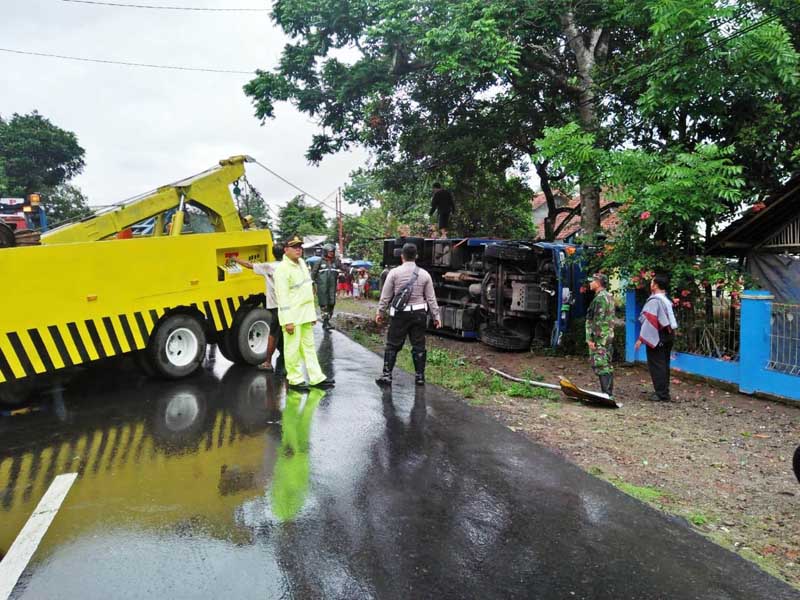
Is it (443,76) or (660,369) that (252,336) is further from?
(443,76)

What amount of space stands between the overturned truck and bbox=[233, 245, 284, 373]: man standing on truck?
151 inches

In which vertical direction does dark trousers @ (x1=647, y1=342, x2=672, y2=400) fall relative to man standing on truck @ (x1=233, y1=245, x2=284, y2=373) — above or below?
below

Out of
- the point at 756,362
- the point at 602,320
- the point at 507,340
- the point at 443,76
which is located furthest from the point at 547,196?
the point at 602,320

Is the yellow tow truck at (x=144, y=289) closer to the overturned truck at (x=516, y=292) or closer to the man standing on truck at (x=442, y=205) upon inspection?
the overturned truck at (x=516, y=292)

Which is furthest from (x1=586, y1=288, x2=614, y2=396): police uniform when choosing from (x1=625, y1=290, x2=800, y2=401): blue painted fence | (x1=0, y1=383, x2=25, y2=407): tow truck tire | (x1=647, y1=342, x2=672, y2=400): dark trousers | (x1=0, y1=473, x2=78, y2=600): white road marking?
(x1=0, y1=383, x2=25, y2=407): tow truck tire

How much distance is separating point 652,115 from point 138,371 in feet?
30.7

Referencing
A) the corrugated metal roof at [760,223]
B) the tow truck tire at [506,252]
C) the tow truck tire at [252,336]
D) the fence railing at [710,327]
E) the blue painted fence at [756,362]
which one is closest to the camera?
the blue painted fence at [756,362]

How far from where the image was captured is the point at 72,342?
7035mm

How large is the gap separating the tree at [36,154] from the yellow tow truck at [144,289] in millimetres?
33517

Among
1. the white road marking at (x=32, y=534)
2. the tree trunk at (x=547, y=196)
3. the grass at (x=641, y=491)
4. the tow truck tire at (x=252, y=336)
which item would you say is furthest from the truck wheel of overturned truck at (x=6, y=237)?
the tree trunk at (x=547, y=196)

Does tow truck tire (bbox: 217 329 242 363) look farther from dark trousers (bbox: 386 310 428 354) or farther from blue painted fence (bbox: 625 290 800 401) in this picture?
blue painted fence (bbox: 625 290 800 401)

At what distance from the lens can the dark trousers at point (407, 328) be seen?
809 centimetres

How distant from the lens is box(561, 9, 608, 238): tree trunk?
1288cm

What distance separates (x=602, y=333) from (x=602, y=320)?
168 mm
